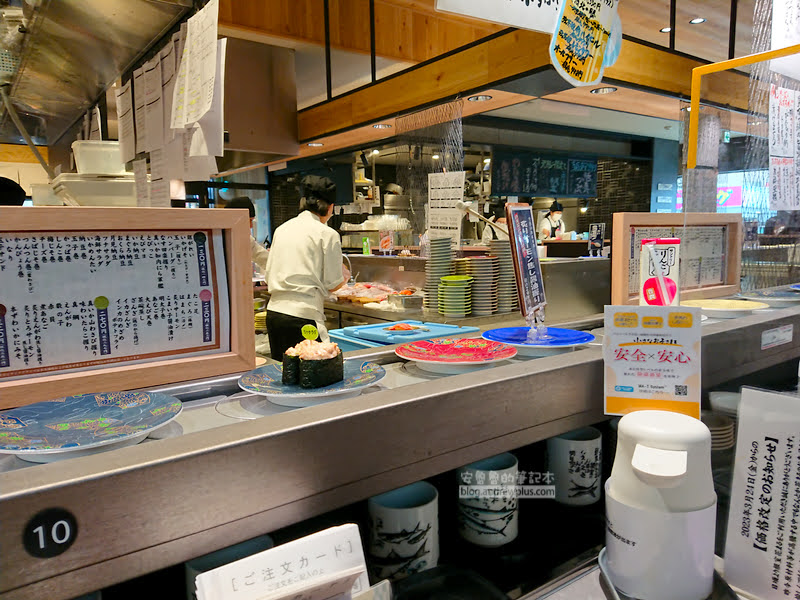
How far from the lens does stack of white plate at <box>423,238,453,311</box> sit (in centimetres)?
288

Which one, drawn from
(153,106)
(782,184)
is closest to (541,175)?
(782,184)

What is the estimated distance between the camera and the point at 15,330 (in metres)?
0.87

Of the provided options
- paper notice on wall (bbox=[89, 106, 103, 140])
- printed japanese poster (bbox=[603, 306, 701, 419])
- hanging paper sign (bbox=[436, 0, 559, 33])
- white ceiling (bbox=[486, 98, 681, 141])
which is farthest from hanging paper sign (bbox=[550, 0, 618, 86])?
white ceiling (bbox=[486, 98, 681, 141])

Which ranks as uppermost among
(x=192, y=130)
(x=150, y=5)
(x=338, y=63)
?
(x=338, y=63)

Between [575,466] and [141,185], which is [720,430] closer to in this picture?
[575,466]

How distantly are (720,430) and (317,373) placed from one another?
0.77 m

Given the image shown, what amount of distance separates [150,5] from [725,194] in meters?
2.03

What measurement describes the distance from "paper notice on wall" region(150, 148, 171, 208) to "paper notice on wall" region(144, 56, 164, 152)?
0.04 meters

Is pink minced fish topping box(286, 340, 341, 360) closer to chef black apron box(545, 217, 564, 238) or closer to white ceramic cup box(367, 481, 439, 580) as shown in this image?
white ceramic cup box(367, 481, 439, 580)

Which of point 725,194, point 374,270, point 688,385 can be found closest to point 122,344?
point 688,385

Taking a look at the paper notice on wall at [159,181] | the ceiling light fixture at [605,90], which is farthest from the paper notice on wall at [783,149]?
the ceiling light fixture at [605,90]

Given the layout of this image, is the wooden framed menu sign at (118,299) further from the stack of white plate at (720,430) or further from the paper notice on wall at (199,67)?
the stack of white plate at (720,430)

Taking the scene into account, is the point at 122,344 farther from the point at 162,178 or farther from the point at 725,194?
the point at 725,194

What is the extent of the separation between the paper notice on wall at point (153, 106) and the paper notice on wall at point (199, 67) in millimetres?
454
